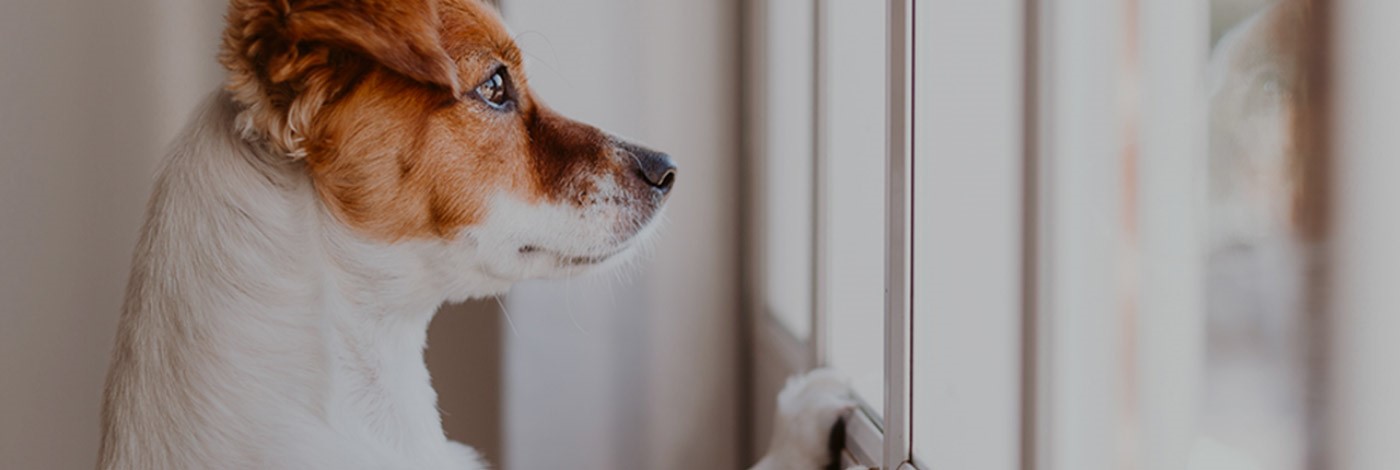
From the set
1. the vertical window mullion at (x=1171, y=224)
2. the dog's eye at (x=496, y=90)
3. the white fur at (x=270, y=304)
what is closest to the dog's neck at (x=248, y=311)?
the white fur at (x=270, y=304)

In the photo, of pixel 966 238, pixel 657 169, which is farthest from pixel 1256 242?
pixel 657 169

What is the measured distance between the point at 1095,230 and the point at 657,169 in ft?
1.61

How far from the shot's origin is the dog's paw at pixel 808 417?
1151 millimetres

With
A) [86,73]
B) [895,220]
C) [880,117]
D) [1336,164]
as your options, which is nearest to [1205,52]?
[1336,164]

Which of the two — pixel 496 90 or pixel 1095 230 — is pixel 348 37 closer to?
pixel 496 90

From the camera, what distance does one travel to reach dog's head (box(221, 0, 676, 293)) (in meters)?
1.00

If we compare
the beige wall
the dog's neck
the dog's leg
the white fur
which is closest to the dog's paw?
the dog's leg

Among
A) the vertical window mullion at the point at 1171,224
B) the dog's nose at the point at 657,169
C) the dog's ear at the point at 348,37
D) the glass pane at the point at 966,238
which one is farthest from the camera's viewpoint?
the dog's nose at the point at 657,169

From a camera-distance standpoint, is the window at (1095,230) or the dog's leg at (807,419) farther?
the dog's leg at (807,419)

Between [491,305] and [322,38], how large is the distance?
31cm

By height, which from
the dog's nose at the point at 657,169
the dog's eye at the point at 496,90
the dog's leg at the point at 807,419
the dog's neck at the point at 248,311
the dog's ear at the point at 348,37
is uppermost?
the dog's ear at the point at 348,37

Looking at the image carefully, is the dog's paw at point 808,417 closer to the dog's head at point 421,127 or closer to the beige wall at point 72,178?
the dog's head at point 421,127

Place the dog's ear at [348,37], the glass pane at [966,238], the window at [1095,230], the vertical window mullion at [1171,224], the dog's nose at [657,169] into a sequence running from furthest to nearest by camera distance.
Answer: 1. the dog's nose at [657,169]
2. the dog's ear at [348,37]
3. the glass pane at [966,238]
4. the vertical window mullion at [1171,224]
5. the window at [1095,230]

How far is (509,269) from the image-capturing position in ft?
3.54
